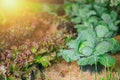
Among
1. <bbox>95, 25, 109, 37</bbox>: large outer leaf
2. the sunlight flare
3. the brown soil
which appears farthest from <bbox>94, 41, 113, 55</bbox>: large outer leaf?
the sunlight flare

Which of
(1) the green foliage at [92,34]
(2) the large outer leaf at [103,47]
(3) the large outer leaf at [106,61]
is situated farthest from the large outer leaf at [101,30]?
(3) the large outer leaf at [106,61]

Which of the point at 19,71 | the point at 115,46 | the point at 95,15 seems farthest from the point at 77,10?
the point at 19,71

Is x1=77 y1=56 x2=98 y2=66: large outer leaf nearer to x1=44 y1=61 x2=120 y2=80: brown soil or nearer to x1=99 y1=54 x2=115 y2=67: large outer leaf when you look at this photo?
x1=99 y1=54 x2=115 y2=67: large outer leaf

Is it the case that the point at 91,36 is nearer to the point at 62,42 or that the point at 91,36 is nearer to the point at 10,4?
the point at 62,42

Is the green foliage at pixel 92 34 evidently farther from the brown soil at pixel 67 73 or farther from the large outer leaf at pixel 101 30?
the brown soil at pixel 67 73

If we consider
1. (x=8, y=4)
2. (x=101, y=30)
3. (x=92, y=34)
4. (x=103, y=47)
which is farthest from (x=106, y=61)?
(x=8, y=4)

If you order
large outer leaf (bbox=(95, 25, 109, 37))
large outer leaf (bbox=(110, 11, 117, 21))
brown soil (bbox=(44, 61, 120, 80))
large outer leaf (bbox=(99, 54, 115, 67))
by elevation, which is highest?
large outer leaf (bbox=(110, 11, 117, 21))
